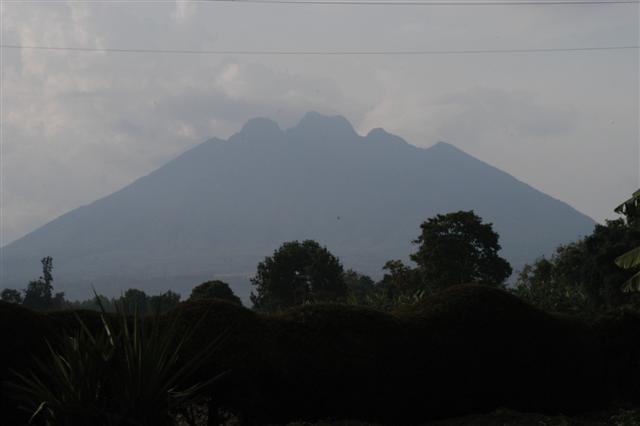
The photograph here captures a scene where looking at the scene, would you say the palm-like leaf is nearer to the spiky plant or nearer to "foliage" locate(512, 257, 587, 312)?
the spiky plant

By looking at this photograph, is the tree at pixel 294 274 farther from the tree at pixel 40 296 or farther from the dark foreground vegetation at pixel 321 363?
the dark foreground vegetation at pixel 321 363

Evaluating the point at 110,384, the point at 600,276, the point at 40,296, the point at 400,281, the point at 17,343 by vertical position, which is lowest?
the point at 110,384

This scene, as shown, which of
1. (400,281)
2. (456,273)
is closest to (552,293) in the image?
(456,273)

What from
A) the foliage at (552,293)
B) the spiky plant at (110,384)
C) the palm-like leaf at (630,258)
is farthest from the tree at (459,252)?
the spiky plant at (110,384)

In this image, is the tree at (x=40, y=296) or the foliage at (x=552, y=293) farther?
the tree at (x=40, y=296)

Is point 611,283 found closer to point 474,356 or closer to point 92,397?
point 474,356

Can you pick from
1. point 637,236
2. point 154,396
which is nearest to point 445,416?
point 154,396

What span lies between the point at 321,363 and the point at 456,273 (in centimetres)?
4068

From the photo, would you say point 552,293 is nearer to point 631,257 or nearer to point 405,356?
point 631,257

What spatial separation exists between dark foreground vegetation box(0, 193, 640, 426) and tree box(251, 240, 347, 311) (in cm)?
4484

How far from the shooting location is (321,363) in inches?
441

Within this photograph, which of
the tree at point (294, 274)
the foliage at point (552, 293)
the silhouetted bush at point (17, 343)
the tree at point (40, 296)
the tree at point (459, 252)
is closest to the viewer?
the silhouetted bush at point (17, 343)

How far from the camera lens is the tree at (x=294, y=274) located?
196 feet

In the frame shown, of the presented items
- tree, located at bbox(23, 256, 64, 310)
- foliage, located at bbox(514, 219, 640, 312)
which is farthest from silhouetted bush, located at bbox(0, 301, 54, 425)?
tree, located at bbox(23, 256, 64, 310)
